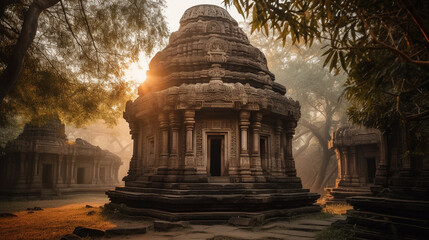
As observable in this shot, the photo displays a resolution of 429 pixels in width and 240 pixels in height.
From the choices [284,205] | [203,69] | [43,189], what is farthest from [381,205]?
[43,189]

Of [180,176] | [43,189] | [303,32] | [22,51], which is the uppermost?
[22,51]

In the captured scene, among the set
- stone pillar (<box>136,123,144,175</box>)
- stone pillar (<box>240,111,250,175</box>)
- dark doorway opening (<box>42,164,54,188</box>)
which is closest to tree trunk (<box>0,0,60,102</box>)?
stone pillar (<box>240,111,250,175</box>)

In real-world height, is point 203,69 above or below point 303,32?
above

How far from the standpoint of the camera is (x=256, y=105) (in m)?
10.1

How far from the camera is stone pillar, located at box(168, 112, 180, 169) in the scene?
10.2m

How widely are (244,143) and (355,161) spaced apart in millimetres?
10730

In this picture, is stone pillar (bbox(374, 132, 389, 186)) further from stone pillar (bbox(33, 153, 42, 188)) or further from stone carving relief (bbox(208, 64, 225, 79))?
stone pillar (bbox(33, 153, 42, 188))

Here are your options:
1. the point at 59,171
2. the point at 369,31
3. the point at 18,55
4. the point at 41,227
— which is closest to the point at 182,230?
the point at 41,227

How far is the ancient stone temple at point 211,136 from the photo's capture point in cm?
899

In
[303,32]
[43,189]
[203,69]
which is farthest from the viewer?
[43,189]

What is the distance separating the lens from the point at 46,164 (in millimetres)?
20562

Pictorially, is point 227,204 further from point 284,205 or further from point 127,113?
point 127,113

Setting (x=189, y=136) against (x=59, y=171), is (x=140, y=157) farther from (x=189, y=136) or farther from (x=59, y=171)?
(x=59, y=171)

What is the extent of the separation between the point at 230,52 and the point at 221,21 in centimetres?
217
